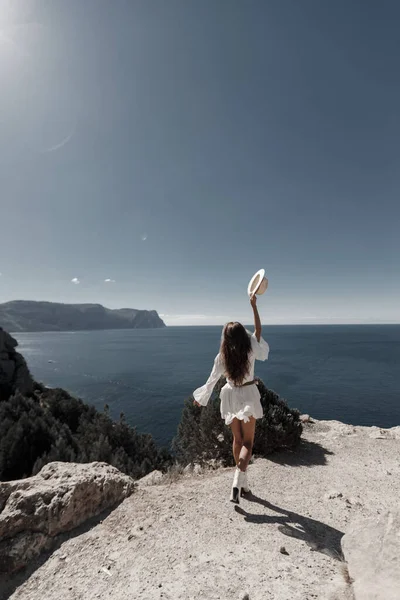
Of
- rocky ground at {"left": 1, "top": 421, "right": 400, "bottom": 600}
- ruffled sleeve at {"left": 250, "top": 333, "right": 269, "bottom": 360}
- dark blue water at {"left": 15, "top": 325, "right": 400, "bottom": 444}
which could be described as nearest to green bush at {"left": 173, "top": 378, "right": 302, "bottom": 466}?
rocky ground at {"left": 1, "top": 421, "right": 400, "bottom": 600}

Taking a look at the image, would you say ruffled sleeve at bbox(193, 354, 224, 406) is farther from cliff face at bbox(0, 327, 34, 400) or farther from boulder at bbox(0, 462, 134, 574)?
cliff face at bbox(0, 327, 34, 400)

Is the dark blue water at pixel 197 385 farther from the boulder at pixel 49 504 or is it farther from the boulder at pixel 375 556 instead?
the boulder at pixel 375 556

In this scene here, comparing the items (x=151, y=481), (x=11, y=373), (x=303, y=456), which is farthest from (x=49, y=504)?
(x=11, y=373)

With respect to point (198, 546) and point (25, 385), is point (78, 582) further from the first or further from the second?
point (25, 385)

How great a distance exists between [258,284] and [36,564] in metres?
4.08

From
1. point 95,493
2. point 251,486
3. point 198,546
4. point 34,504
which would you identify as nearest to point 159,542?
point 198,546

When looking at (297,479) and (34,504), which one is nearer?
(34,504)

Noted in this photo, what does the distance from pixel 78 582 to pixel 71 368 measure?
2526 inches

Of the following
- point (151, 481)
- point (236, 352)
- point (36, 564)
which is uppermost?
point (236, 352)

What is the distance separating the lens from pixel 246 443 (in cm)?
371

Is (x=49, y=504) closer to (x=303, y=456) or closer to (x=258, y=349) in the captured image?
(x=258, y=349)

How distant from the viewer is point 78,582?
2.60m

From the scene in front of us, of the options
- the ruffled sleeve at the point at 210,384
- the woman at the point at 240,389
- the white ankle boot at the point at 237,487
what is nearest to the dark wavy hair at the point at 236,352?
the woman at the point at 240,389

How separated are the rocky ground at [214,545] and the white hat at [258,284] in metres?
2.83
